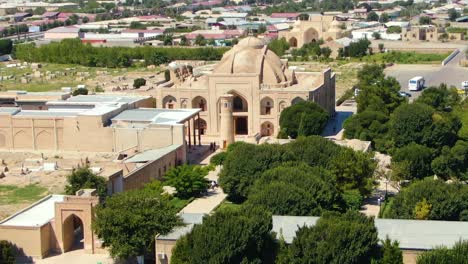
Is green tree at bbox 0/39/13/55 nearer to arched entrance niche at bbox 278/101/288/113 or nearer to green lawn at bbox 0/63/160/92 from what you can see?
green lawn at bbox 0/63/160/92

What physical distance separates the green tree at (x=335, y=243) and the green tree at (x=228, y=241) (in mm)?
765

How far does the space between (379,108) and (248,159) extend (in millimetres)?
12060

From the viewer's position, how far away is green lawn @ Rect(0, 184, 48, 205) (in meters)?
27.5

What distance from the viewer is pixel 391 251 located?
18.2 meters

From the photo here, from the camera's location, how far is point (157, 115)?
35.0 meters

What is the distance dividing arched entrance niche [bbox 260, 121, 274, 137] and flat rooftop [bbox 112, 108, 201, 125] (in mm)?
3182

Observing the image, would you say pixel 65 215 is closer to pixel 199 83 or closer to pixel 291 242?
pixel 291 242

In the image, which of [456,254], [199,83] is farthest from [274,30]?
[456,254]

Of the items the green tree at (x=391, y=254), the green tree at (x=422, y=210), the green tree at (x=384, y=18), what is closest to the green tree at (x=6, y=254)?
the green tree at (x=391, y=254)

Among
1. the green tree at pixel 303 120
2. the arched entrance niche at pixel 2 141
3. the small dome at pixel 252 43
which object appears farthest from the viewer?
the small dome at pixel 252 43

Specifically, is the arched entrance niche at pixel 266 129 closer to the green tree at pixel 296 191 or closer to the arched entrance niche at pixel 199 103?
the arched entrance niche at pixel 199 103

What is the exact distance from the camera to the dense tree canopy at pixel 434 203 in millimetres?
22125

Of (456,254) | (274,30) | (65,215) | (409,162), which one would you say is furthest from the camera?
(274,30)

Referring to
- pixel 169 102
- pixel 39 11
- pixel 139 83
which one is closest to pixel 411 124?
pixel 169 102
